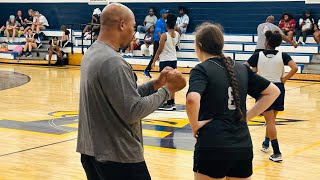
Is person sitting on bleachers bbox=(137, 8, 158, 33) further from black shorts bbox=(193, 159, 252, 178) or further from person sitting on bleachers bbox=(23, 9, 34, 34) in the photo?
black shorts bbox=(193, 159, 252, 178)

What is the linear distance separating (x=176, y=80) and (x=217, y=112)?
0.44 metres

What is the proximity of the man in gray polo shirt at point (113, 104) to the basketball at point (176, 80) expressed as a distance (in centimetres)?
3

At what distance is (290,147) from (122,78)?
5440 mm

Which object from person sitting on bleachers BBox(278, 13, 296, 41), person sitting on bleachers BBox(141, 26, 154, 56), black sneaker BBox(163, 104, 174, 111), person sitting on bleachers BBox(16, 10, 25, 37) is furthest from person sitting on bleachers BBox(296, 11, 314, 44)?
person sitting on bleachers BBox(16, 10, 25, 37)

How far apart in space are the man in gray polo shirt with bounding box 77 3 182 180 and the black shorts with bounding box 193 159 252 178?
0.45m

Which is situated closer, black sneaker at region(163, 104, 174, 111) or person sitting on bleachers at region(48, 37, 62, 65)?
black sneaker at region(163, 104, 174, 111)

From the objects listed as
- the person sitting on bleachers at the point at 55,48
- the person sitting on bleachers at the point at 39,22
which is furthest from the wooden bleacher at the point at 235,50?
the person sitting on bleachers at the point at 39,22

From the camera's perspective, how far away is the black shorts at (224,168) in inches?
142

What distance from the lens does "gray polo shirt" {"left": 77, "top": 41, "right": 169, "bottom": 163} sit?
10.5ft

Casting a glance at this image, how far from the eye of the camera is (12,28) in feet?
89.5

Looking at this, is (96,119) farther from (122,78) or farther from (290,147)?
(290,147)

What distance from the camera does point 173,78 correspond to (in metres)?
3.36

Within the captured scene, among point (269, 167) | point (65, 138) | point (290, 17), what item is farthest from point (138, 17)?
point (269, 167)

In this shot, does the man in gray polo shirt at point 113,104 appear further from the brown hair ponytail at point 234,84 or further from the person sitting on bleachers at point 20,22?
the person sitting on bleachers at point 20,22
